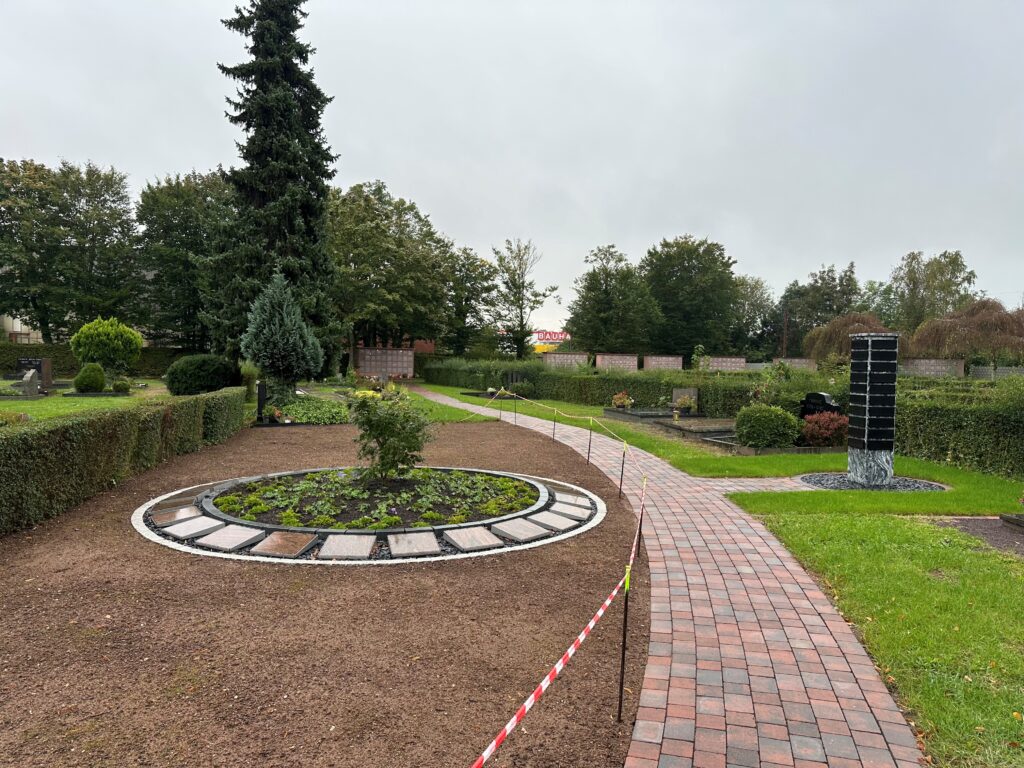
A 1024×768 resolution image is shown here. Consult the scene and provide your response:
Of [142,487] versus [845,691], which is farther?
[142,487]

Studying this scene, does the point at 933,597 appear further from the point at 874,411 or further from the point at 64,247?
the point at 64,247

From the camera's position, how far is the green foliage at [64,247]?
31766 mm

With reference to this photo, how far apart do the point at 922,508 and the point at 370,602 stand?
637cm

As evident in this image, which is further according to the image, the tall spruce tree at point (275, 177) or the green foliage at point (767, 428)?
the tall spruce tree at point (275, 177)

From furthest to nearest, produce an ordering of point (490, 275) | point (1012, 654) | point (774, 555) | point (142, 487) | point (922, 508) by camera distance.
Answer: point (490, 275)
point (142, 487)
point (922, 508)
point (774, 555)
point (1012, 654)

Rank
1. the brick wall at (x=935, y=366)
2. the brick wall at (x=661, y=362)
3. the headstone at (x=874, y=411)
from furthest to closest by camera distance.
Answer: the brick wall at (x=661, y=362), the brick wall at (x=935, y=366), the headstone at (x=874, y=411)

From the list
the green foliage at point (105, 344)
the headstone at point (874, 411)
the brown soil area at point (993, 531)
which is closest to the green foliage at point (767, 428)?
the headstone at point (874, 411)

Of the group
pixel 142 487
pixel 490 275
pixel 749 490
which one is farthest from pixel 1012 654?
pixel 490 275

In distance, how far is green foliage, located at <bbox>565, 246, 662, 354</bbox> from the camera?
128 ft

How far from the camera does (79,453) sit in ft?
20.5

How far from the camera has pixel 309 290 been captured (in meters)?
18.6

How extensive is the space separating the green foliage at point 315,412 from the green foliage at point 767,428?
30.2ft

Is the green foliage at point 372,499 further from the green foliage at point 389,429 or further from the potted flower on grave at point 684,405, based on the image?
the potted flower on grave at point 684,405

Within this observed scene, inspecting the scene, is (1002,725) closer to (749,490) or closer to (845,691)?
(845,691)
